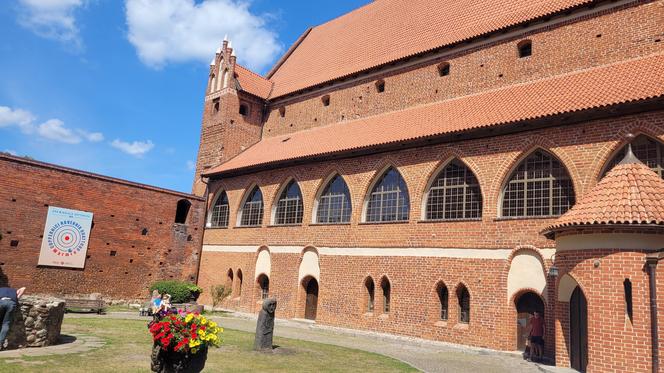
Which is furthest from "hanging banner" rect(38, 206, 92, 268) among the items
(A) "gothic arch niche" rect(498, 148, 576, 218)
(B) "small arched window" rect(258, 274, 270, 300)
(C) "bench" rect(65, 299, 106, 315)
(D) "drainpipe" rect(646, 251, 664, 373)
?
(D) "drainpipe" rect(646, 251, 664, 373)

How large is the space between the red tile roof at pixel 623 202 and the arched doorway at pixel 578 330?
1796mm

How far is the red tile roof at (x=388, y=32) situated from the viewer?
17.9m

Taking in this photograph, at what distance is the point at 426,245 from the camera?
1555cm

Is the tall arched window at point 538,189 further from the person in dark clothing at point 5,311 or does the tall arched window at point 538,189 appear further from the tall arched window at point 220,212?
the tall arched window at point 220,212

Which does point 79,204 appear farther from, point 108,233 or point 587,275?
point 587,275

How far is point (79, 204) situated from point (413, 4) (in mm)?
17042

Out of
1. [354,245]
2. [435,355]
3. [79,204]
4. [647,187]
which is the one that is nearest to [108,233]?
[79,204]

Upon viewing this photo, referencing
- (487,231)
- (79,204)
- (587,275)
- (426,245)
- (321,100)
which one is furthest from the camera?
(321,100)

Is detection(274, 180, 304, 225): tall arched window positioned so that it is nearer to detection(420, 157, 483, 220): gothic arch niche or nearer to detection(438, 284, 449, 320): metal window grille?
detection(420, 157, 483, 220): gothic arch niche

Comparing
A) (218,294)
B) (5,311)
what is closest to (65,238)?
(218,294)

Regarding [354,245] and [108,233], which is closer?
[354,245]

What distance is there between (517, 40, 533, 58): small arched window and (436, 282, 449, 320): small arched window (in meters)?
8.14

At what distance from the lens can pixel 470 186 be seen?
15.2 meters

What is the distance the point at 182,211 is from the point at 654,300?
2031 centimetres
